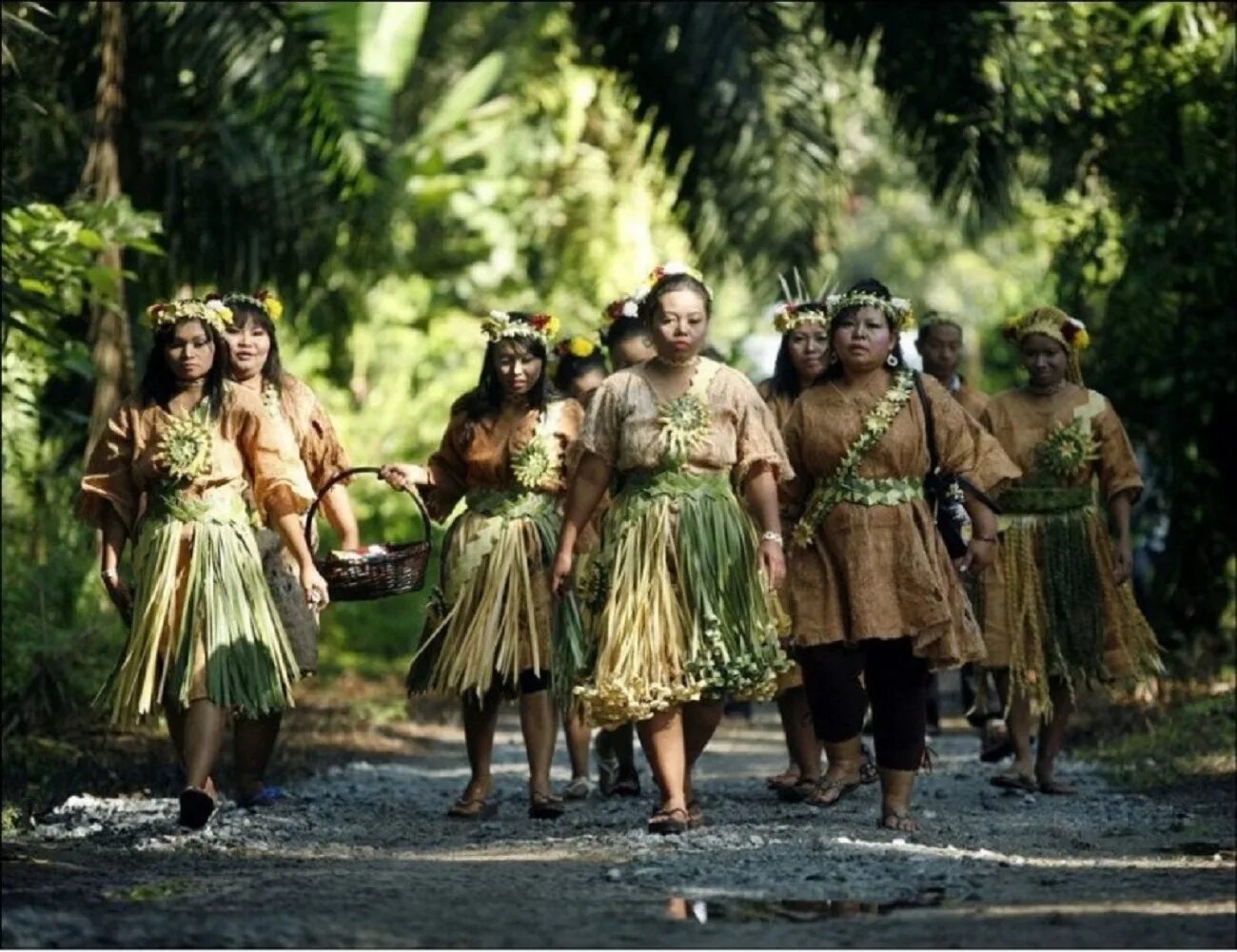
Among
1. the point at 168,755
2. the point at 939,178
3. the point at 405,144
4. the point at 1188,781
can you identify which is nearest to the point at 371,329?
the point at 405,144

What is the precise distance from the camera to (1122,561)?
40.1ft

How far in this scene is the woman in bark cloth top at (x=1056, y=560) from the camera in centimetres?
1230

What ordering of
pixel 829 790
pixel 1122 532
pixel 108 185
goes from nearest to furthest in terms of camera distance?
pixel 829 790
pixel 1122 532
pixel 108 185

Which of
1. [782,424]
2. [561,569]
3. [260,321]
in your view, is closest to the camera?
[561,569]

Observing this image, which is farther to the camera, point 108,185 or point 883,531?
point 108,185

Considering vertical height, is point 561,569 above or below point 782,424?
below

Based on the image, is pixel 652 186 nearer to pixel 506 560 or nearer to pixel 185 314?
pixel 506 560

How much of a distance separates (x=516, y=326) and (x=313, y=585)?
1389 mm

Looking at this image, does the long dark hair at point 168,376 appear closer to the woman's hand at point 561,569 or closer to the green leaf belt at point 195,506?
the green leaf belt at point 195,506

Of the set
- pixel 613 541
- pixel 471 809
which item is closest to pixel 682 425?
pixel 613 541

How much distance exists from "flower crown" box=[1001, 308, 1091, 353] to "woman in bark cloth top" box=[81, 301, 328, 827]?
335 centimetres

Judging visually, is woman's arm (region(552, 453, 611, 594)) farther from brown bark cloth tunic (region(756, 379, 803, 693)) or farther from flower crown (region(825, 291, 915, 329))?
flower crown (region(825, 291, 915, 329))

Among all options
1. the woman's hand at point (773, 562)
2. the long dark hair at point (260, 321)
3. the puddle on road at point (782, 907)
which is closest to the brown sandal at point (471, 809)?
the long dark hair at point (260, 321)

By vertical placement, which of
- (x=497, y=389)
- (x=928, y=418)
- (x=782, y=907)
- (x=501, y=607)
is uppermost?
(x=497, y=389)
